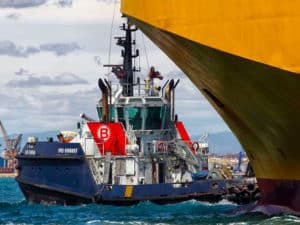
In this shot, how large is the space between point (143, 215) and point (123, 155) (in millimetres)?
10690

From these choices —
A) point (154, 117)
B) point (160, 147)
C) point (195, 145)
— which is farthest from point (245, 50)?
point (195, 145)

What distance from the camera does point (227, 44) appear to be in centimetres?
2048

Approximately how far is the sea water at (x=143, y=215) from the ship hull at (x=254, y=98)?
1176 mm

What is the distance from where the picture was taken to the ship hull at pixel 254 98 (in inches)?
815

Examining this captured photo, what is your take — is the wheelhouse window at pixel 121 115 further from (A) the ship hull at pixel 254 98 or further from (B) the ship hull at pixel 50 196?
(A) the ship hull at pixel 254 98

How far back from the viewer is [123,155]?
40875mm

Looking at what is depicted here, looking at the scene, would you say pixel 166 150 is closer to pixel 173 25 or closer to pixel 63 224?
pixel 63 224

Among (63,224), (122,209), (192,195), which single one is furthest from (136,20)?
(192,195)

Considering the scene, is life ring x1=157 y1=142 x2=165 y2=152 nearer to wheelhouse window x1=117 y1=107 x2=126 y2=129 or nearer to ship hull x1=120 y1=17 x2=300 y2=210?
wheelhouse window x1=117 y1=107 x2=126 y2=129

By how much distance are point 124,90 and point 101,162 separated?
375 centimetres

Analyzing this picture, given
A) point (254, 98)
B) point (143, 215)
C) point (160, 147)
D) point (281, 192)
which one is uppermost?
point (254, 98)

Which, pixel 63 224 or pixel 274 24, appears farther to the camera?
pixel 63 224

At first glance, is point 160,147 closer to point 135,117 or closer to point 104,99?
point 135,117

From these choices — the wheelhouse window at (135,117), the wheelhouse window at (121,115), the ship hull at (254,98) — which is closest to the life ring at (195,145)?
the wheelhouse window at (135,117)
